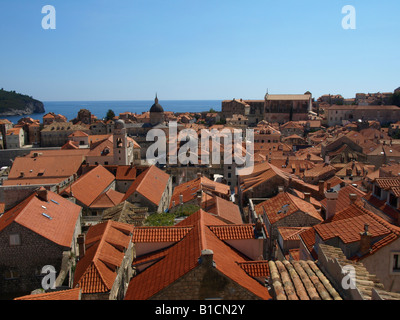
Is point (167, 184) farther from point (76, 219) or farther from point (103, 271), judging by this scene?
point (103, 271)

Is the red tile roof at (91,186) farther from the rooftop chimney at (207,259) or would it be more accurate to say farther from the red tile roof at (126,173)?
the rooftop chimney at (207,259)

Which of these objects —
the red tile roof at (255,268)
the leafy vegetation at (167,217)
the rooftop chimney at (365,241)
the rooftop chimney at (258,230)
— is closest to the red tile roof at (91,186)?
the leafy vegetation at (167,217)

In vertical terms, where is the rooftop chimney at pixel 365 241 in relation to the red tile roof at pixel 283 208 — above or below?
above

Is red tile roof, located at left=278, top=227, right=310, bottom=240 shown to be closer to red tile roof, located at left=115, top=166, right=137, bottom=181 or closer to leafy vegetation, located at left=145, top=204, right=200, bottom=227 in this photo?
leafy vegetation, located at left=145, top=204, right=200, bottom=227

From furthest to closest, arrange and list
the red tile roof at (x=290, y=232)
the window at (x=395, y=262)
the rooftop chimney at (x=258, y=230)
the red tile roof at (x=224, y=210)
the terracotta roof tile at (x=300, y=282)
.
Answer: the red tile roof at (x=224, y=210)
the red tile roof at (x=290, y=232)
the rooftop chimney at (x=258, y=230)
the window at (x=395, y=262)
the terracotta roof tile at (x=300, y=282)

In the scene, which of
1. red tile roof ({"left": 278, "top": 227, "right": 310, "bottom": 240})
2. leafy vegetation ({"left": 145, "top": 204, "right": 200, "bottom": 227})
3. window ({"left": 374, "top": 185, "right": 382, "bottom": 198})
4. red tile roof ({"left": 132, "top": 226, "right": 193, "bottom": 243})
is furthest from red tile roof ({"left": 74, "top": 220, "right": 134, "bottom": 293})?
window ({"left": 374, "top": 185, "right": 382, "bottom": 198})

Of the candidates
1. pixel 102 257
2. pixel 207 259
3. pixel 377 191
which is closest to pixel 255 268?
pixel 207 259

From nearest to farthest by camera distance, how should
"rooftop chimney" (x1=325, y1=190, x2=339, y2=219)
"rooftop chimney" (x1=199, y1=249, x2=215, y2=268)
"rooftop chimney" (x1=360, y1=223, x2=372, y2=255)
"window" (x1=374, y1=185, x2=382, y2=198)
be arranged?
1. "rooftop chimney" (x1=199, y1=249, x2=215, y2=268)
2. "rooftop chimney" (x1=360, y1=223, x2=372, y2=255)
3. "rooftop chimney" (x1=325, y1=190, x2=339, y2=219)
4. "window" (x1=374, y1=185, x2=382, y2=198)
